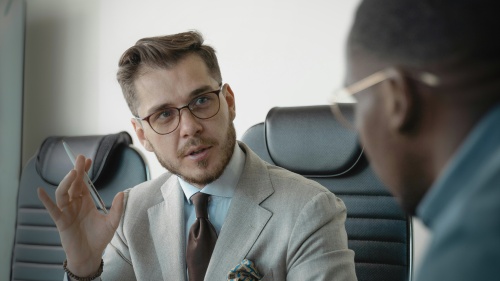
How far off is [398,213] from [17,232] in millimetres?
1557

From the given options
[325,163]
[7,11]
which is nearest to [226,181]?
[325,163]

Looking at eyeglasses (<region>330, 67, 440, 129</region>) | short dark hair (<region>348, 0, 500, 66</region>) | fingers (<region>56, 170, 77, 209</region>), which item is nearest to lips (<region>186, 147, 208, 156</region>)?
fingers (<region>56, 170, 77, 209</region>)

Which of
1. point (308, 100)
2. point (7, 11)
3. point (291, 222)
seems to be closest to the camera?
point (291, 222)

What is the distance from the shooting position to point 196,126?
158 centimetres

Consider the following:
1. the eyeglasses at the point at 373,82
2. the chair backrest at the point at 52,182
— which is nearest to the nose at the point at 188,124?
the chair backrest at the point at 52,182

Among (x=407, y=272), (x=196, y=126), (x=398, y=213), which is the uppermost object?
(x=196, y=126)

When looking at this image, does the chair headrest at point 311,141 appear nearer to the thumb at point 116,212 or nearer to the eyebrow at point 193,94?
the eyebrow at point 193,94

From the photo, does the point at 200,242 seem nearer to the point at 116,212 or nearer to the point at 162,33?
the point at 116,212

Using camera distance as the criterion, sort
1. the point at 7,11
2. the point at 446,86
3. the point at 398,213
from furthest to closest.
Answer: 1. the point at 7,11
2. the point at 398,213
3. the point at 446,86

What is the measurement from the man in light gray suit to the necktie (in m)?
0.01

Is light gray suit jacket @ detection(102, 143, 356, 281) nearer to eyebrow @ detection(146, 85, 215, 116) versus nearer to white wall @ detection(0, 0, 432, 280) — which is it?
eyebrow @ detection(146, 85, 215, 116)

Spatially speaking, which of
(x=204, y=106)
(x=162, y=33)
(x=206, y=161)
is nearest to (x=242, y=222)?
(x=206, y=161)

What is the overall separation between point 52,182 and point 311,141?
1.07 m

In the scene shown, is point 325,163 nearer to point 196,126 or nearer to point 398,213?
point 398,213
